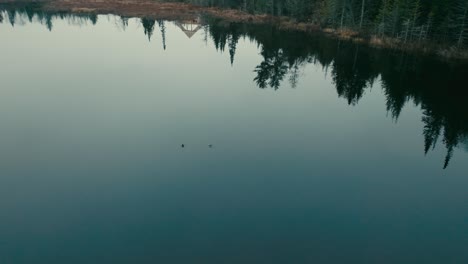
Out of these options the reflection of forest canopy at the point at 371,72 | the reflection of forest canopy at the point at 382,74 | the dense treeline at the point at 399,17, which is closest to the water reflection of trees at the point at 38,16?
the reflection of forest canopy at the point at 371,72

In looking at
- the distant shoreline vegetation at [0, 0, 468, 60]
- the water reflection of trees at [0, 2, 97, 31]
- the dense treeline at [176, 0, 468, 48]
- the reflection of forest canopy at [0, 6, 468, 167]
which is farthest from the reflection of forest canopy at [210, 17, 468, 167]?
the water reflection of trees at [0, 2, 97, 31]

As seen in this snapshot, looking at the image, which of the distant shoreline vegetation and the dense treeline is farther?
the distant shoreline vegetation

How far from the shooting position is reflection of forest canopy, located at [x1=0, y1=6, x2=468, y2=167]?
167 feet

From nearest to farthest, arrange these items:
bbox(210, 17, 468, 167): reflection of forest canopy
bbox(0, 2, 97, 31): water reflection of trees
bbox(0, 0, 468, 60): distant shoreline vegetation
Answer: bbox(210, 17, 468, 167): reflection of forest canopy → bbox(0, 0, 468, 60): distant shoreline vegetation → bbox(0, 2, 97, 31): water reflection of trees

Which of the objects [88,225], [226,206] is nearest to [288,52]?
[226,206]

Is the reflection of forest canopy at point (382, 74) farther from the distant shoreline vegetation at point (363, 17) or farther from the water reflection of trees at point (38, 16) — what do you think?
the water reflection of trees at point (38, 16)

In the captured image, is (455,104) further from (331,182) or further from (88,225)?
(88,225)

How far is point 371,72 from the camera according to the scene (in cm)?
7012

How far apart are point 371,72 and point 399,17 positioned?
857 inches

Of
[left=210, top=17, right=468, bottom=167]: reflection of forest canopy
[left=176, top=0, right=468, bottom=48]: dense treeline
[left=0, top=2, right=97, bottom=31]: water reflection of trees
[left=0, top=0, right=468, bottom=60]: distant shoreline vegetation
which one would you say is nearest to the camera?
[left=210, top=17, right=468, bottom=167]: reflection of forest canopy

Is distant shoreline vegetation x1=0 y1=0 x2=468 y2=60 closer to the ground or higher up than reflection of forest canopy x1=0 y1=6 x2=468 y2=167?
higher up

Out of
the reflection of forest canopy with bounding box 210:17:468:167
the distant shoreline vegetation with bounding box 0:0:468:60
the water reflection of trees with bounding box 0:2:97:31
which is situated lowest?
the reflection of forest canopy with bounding box 210:17:468:167

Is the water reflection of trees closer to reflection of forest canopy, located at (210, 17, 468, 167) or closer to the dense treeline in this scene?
reflection of forest canopy, located at (210, 17, 468, 167)

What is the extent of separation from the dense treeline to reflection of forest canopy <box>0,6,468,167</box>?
7.69 meters
